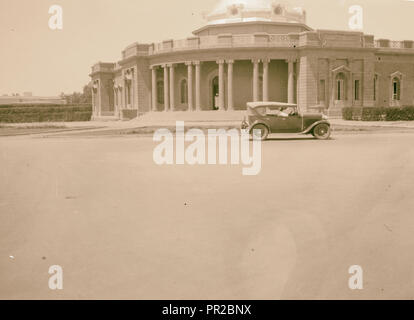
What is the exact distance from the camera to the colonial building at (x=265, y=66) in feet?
134

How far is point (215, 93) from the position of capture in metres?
45.5

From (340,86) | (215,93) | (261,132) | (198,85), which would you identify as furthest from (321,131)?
(215,93)

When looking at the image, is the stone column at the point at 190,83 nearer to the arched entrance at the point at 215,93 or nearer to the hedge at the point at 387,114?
the arched entrance at the point at 215,93

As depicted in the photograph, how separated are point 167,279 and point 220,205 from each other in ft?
9.78

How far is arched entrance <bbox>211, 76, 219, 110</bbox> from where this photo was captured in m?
45.0

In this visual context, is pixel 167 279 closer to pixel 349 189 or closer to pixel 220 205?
pixel 220 205

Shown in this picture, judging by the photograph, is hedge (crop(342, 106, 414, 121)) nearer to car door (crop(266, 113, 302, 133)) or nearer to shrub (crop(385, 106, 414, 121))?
shrub (crop(385, 106, 414, 121))

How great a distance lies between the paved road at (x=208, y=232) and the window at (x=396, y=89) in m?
40.2

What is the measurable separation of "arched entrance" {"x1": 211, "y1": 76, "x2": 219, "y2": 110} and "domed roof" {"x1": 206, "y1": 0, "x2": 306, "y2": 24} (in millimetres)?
6331

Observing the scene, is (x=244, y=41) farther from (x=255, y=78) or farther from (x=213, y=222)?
(x=213, y=222)

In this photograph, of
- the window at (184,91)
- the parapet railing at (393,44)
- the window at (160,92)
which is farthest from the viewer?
the window at (160,92)

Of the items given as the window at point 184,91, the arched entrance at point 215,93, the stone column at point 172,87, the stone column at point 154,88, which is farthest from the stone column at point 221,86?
the stone column at point 154,88
